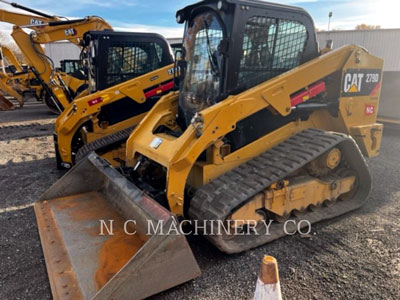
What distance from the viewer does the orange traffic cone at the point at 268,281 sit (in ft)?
6.11

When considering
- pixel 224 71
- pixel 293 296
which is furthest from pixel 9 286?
pixel 224 71

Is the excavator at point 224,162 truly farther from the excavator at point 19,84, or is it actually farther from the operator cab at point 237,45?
the excavator at point 19,84

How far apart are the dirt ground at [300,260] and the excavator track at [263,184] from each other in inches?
4.4

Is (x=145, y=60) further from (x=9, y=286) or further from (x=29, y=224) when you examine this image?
(x=9, y=286)

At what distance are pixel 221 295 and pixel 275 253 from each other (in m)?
0.79

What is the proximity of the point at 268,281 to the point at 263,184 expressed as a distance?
1.30 m

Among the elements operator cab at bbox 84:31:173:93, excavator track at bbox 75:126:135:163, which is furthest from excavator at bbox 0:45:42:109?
excavator track at bbox 75:126:135:163

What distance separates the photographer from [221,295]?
103 inches

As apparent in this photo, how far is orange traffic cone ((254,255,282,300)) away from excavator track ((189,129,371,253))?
101 centimetres

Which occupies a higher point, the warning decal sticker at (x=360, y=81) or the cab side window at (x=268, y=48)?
the cab side window at (x=268, y=48)

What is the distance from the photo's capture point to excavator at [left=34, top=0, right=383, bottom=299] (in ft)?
9.13

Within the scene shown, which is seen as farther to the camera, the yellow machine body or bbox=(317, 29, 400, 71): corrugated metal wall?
bbox=(317, 29, 400, 71): corrugated metal wall

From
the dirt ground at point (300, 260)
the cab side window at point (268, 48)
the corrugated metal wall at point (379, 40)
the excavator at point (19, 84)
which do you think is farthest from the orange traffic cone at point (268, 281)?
the corrugated metal wall at point (379, 40)

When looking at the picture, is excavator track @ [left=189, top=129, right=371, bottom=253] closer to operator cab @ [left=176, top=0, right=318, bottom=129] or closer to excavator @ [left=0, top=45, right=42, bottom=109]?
operator cab @ [left=176, top=0, right=318, bottom=129]
